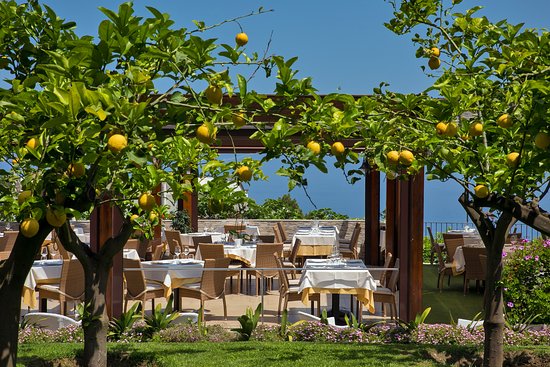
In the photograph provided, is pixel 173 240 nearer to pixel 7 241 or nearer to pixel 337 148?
pixel 7 241

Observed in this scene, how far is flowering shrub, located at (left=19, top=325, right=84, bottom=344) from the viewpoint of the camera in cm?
597

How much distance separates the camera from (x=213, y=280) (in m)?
7.34

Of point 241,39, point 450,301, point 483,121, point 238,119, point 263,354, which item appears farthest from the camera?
point 450,301

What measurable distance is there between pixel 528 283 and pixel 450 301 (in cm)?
228

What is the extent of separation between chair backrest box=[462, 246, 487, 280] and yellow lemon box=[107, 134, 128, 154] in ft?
25.3

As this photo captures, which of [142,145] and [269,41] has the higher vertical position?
[269,41]

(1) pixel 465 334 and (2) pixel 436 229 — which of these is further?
(2) pixel 436 229

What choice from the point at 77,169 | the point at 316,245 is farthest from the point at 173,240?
the point at 77,169

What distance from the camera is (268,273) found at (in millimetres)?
8797

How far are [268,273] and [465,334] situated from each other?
10.8 ft

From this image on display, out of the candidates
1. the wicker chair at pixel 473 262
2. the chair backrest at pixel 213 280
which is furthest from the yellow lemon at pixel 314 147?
the wicker chair at pixel 473 262

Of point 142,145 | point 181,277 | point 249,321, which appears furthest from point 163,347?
point 142,145

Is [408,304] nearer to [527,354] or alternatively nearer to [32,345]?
[527,354]

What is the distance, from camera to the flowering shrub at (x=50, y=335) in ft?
19.6
